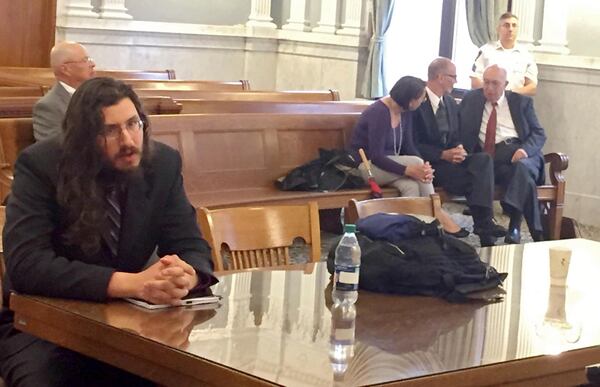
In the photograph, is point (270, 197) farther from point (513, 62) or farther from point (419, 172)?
point (513, 62)

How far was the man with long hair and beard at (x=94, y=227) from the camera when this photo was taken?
2.95m

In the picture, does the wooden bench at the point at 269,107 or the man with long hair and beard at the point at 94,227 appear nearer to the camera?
the man with long hair and beard at the point at 94,227

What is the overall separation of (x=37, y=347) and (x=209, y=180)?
3669 mm

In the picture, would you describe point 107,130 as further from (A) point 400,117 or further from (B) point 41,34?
(B) point 41,34

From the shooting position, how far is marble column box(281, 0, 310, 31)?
487 inches

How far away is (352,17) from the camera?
11.8 metres

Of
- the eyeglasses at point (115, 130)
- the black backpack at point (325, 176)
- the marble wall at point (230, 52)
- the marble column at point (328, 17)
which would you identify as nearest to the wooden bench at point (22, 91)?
the black backpack at point (325, 176)

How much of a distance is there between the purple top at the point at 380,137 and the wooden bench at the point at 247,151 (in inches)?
7.5

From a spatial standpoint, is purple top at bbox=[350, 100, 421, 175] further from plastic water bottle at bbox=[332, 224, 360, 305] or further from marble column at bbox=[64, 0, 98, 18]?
marble column at bbox=[64, 0, 98, 18]

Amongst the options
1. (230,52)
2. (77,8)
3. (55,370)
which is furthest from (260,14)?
(55,370)

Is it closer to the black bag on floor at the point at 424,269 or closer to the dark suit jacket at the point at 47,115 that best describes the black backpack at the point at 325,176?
the dark suit jacket at the point at 47,115

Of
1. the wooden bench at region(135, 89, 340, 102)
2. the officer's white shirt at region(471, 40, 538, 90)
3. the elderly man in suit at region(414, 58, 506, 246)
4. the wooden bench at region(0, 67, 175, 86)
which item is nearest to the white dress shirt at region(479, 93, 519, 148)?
the elderly man in suit at region(414, 58, 506, 246)

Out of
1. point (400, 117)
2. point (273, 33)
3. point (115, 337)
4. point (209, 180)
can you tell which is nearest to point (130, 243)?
point (115, 337)

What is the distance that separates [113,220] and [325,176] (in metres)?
3.94
